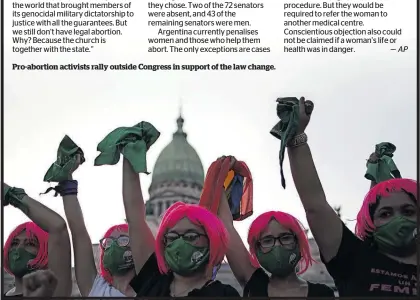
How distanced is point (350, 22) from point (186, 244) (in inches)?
78.4

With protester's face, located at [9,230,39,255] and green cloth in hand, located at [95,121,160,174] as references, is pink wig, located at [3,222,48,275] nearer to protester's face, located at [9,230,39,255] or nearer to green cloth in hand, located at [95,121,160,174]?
protester's face, located at [9,230,39,255]

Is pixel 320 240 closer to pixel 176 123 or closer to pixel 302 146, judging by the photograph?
pixel 302 146

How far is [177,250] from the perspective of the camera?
5.10 meters

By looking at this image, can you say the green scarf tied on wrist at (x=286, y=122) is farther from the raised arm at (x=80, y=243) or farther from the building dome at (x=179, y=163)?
the raised arm at (x=80, y=243)

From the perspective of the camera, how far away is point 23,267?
5820 millimetres

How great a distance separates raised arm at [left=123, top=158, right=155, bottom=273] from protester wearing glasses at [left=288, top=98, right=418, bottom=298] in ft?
3.39

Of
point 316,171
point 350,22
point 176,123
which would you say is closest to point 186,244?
point 316,171

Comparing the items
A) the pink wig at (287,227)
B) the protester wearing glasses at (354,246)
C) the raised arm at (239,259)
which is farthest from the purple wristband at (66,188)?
the protester wearing glasses at (354,246)

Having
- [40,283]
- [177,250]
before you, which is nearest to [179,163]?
[177,250]

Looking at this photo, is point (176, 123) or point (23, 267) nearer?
point (23, 267)

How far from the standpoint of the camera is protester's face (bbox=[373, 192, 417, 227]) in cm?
521

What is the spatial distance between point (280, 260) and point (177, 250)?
2.14 ft

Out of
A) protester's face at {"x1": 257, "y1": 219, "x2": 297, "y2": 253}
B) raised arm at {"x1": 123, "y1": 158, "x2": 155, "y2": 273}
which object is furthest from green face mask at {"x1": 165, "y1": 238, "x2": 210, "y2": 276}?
protester's face at {"x1": 257, "y1": 219, "x2": 297, "y2": 253}

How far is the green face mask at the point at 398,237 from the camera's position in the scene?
5.14 meters
